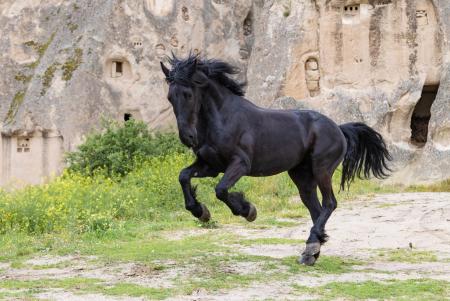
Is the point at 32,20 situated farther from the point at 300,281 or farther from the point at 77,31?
the point at 300,281

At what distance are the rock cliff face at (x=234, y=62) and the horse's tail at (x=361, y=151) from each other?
7.98 metres

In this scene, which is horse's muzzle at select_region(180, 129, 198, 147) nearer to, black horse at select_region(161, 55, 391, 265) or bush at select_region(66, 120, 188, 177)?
black horse at select_region(161, 55, 391, 265)

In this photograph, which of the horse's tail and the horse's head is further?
the horse's tail

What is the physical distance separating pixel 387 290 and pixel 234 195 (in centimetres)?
174

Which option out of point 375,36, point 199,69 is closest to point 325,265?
point 199,69

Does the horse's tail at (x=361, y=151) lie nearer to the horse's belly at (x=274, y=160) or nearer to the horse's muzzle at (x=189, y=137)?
the horse's belly at (x=274, y=160)

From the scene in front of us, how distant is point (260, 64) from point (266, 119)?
11864 millimetres

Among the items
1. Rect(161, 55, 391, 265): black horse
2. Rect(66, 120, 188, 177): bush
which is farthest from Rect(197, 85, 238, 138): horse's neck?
Rect(66, 120, 188, 177): bush

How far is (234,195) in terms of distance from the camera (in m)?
7.26

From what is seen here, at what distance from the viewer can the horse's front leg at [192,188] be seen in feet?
23.8

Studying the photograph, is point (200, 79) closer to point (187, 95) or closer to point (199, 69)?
point (199, 69)

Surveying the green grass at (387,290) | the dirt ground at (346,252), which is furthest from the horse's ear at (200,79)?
the green grass at (387,290)

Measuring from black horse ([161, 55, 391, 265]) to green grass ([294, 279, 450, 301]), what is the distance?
113 centimetres

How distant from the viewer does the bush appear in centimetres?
1814
